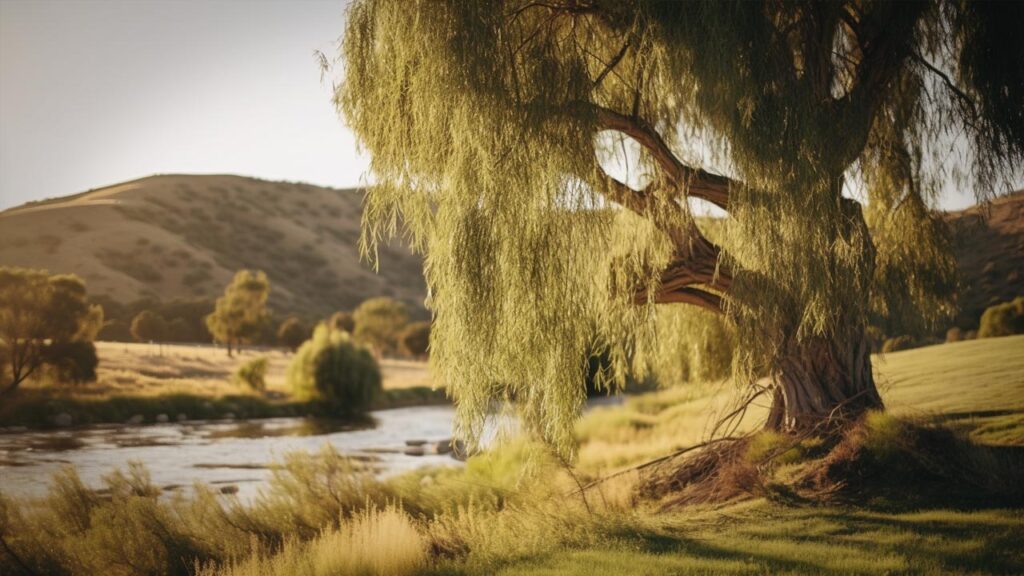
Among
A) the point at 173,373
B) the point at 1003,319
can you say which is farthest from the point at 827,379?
the point at 173,373

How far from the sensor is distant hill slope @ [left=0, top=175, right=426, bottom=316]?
1397cm

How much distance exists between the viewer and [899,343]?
15.4 m

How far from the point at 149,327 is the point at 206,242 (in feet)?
136

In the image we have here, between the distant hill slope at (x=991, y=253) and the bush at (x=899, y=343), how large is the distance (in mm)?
2406

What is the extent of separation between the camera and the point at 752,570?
17.2 ft

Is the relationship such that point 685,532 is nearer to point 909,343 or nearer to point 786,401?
point 786,401

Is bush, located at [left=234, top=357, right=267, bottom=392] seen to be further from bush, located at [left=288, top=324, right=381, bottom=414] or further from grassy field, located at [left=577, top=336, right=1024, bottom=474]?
grassy field, located at [left=577, top=336, right=1024, bottom=474]

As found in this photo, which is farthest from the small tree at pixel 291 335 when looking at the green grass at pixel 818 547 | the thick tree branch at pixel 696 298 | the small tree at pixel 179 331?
the green grass at pixel 818 547

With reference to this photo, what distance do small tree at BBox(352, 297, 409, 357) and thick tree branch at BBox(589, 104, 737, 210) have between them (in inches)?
1860

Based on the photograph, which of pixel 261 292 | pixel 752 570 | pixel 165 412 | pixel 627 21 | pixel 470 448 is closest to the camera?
pixel 752 570

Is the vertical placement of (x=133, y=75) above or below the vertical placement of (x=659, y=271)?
above

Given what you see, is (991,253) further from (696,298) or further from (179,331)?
(179,331)

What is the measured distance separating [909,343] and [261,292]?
33437mm

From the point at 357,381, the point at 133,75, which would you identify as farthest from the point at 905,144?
the point at 357,381
